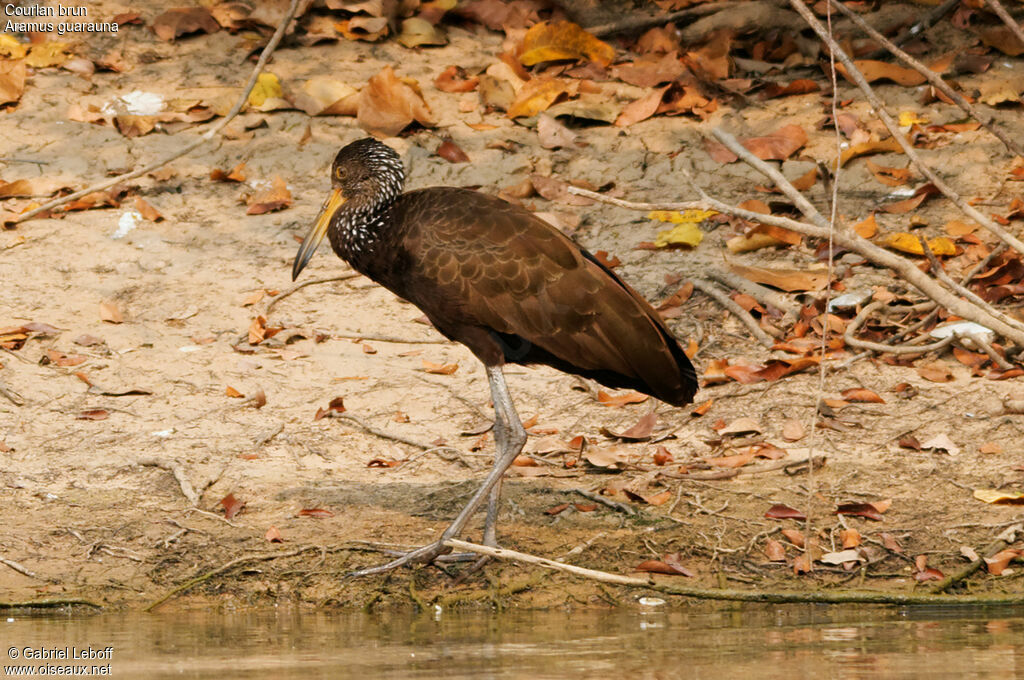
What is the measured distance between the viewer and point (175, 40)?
11.1 metres

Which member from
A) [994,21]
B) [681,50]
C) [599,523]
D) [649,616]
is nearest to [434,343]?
[599,523]

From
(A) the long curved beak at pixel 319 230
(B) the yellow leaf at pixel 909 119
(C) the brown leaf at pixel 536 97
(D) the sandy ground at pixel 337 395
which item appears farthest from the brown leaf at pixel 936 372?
(C) the brown leaf at pixel 536 97

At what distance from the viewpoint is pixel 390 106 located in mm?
10039

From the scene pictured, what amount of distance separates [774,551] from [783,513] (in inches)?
11.0

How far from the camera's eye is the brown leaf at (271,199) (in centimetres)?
950

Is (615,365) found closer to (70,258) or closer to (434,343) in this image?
(434,343)

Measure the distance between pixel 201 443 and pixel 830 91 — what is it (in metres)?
5.54

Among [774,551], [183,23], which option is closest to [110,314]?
[183,23]

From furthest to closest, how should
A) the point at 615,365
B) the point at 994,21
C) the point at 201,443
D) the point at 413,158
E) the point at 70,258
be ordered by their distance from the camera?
the point at 994,21, the point at 413,158, the point at 70,258, the point at 201,443, the point at 615,365

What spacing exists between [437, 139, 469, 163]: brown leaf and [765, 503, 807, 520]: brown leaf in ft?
14.4

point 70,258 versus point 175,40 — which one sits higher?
point 175,40

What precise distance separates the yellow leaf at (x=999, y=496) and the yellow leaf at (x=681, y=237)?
3.08 metres

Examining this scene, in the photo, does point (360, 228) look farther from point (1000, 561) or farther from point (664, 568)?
point (1000, 561)

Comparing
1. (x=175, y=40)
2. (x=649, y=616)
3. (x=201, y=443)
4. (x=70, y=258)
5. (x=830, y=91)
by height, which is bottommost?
(x=649, y=616)
